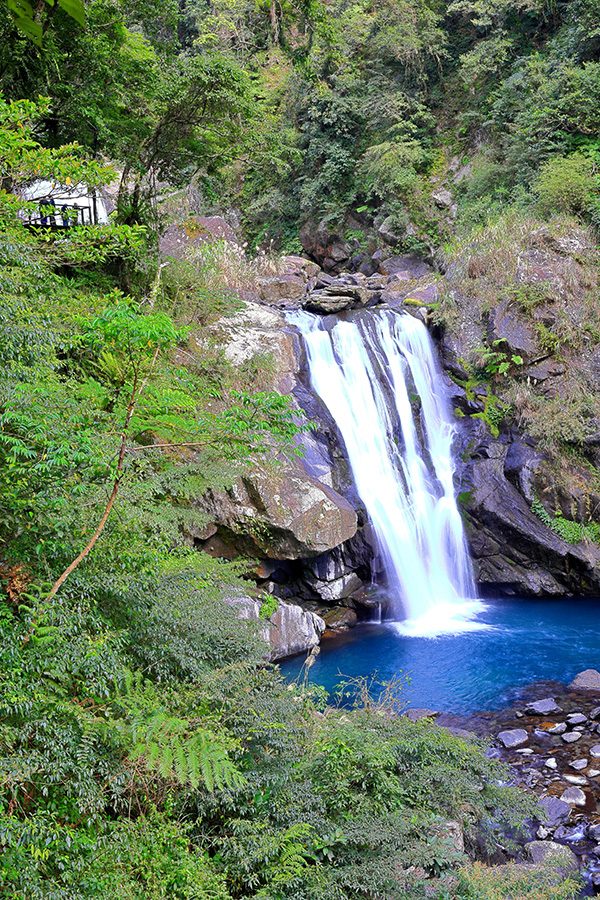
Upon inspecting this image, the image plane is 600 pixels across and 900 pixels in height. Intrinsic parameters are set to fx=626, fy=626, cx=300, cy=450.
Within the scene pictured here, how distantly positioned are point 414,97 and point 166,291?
16.3 m

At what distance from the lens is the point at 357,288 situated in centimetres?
1623

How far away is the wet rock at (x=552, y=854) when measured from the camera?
188 inches

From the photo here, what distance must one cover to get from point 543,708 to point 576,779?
1560mm

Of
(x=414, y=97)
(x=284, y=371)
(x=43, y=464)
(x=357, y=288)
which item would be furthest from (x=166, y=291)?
(x=414, y=97)

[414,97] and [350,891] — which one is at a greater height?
[414,97]

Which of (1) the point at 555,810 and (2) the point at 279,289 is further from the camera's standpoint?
(2) the point at 279,289

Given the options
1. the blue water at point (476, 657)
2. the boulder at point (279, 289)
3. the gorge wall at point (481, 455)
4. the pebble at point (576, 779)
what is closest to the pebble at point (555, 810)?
the pebble at point (576, 779)

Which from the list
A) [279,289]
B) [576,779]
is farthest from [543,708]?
[279,289]

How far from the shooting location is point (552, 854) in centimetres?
505

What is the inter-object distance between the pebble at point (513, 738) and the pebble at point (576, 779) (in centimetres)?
76

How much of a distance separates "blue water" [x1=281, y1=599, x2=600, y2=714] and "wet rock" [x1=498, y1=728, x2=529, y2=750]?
0.76m

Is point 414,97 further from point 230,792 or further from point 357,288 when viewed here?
point 230,792

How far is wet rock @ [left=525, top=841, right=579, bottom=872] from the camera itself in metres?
4.78

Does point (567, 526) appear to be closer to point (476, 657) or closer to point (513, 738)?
point (476, 657)
